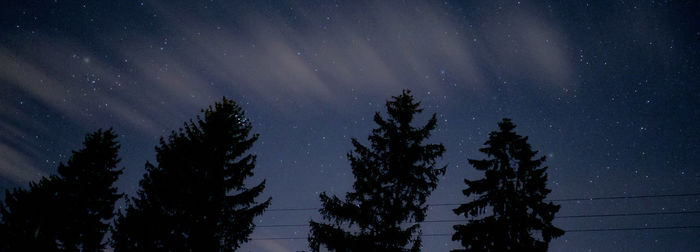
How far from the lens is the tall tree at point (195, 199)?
12.2m

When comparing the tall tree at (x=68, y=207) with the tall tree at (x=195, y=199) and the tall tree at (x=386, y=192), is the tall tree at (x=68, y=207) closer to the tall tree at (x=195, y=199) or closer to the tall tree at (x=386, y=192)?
the tall tree at (x=195, y=199)

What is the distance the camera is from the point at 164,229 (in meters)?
12.2

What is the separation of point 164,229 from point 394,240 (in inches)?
315

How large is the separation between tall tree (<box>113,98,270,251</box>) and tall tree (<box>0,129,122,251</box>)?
3.71 m

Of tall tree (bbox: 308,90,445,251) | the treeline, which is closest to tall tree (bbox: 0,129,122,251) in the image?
the treeline

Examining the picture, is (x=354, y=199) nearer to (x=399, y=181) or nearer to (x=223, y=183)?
(x=399, y=181)

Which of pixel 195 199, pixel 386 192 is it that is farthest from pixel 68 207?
pixel 386 192

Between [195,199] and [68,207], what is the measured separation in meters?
7.14

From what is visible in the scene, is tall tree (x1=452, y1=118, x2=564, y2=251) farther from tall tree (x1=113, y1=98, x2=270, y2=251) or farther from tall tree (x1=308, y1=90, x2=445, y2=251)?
tall tree (x1=113, y1=98, x2=270, y2=251)

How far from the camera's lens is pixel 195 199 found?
41.2 ft

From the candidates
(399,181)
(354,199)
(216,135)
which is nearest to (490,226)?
(399,181)

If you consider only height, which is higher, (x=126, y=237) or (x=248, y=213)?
(x=248, y=213)

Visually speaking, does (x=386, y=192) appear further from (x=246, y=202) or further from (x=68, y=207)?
(x=68, y=207)

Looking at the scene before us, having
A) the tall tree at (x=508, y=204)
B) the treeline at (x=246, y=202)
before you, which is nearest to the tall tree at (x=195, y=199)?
the treeline at (x=246, y=202)
